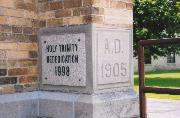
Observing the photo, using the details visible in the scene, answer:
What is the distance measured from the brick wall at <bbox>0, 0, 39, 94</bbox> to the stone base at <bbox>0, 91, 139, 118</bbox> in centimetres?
13

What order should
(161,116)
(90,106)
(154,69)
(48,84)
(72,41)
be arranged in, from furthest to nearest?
(154,69) < (161,116) < (48,84) < (72,41) < (90,106)

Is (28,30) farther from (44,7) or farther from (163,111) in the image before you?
(163,111)

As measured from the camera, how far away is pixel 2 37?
13.0ft

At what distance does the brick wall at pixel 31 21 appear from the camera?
3836 millimetres

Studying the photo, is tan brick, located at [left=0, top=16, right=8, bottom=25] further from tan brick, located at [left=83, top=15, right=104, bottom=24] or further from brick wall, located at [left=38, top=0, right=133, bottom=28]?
tan brick, located at [left=83, top=15, right=104, bottom=24]

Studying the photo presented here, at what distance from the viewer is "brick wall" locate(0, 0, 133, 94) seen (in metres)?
3.84

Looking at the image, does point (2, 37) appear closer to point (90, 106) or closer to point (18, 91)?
point (18, 91)

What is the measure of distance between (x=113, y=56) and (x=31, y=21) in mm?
1010

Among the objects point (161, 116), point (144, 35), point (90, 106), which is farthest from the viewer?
point (144, 35)

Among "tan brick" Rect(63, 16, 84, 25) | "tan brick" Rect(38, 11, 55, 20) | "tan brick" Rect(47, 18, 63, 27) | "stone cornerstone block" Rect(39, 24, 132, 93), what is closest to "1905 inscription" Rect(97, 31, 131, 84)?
"stone cornerstone block" Rect(39, 24, 132, 93)

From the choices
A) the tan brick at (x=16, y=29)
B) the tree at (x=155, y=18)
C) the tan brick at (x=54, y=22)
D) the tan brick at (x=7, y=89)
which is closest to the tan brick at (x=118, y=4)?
the tan brick at (x=54, y=22)

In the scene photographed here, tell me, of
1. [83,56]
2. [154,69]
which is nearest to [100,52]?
[83,56]

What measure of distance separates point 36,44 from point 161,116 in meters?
2.39

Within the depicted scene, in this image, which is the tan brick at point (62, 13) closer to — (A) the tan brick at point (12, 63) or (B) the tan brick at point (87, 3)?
(B) the tan brick at point (87, 3)
